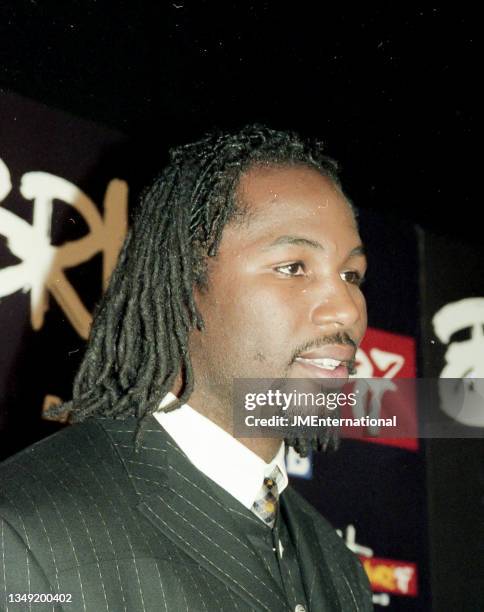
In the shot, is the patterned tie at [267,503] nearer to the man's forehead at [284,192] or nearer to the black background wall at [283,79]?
the man's forehead at [284,192]

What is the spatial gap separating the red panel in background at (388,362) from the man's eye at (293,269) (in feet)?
5.43

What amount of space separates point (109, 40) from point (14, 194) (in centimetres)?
60

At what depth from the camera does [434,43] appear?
2.60 m

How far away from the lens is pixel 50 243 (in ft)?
7.40

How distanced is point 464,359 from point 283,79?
157 cm

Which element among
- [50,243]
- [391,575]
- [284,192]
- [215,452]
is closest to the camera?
[215,452]

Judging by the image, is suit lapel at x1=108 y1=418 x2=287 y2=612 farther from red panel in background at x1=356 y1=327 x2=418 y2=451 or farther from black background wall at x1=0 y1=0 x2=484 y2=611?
red panel in background at x1=356 y1=327 x2=418 y2=451

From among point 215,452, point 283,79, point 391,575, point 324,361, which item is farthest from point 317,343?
point 391,575

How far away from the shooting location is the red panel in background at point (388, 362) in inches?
121

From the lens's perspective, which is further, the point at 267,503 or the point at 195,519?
the point at 267,503

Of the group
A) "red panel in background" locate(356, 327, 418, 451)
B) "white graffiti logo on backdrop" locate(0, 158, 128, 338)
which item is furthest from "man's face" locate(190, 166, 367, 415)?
"red panel in background" locate(356, 327, 418, 451)

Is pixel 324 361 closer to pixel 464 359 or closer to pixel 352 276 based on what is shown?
pixel 352 276

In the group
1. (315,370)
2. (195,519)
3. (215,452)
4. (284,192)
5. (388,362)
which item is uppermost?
(388,362)

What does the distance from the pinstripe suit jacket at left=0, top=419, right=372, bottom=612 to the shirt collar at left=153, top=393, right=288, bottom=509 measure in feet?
0.13
